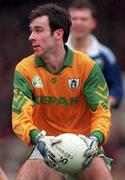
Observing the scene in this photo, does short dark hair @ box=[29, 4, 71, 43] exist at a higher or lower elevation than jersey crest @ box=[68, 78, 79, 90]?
higher

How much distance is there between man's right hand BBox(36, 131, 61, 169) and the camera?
33.5 ft

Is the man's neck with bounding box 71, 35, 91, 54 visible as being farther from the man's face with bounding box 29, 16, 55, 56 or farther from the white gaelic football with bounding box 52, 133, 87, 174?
the white gaelic football with bounding box 52, 133, 87, 174

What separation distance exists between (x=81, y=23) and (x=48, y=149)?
138 inches

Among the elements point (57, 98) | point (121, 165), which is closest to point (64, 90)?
point (57, 98)

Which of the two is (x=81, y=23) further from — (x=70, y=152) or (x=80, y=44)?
(x=70, y=152)

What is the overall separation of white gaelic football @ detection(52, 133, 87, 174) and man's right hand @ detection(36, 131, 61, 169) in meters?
0.03

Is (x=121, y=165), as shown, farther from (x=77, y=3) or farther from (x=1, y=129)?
(x=77, y=3)

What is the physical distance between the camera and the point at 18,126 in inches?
415

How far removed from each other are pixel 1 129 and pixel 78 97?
18.5 feet

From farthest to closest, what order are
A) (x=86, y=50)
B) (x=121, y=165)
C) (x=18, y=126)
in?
(x=121, y=165) < (x=86, y=50) < (x=18, y=126)

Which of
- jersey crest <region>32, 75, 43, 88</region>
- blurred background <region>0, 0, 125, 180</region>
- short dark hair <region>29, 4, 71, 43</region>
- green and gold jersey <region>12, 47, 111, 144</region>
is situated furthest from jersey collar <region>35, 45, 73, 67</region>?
blurred background <region>0, 0, 125, 180</region>

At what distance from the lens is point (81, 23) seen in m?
13.5

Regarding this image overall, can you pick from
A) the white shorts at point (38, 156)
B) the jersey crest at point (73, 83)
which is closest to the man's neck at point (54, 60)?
the jersey crest at point (73, 83)

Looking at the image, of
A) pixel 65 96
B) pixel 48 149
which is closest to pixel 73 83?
pixel 65 96
